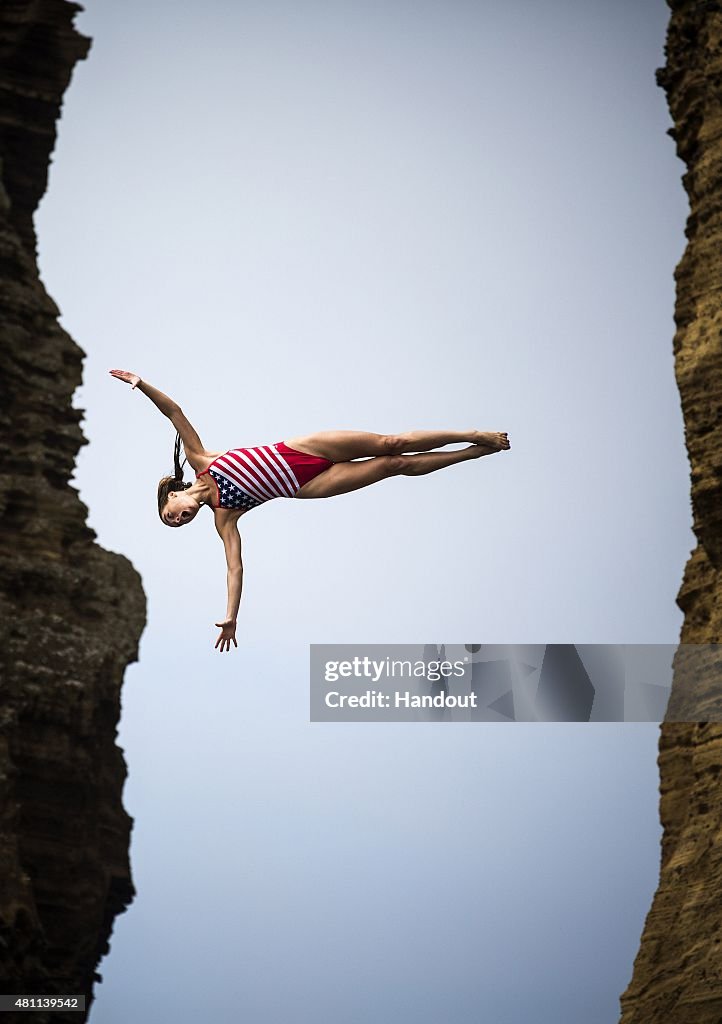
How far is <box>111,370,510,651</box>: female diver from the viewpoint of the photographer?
28.1 feet

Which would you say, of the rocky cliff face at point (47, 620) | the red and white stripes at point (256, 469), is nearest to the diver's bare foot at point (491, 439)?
the red and white stripes at point (256, 469)

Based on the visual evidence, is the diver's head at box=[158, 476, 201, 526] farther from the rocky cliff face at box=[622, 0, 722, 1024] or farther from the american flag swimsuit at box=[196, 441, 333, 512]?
the rocky cliff face at box=[622, 0, 722, 1024]

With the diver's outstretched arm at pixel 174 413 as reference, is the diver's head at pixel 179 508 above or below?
below

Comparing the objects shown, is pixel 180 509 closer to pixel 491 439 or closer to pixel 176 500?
pixel 176 500

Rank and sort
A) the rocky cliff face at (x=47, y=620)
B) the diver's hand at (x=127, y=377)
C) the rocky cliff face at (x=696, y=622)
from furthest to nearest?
the rocky cliff face at (x=47, y=620) < the rocky cliff face at (x=696, y=622) < the diver's hand at (x=127, y=377)

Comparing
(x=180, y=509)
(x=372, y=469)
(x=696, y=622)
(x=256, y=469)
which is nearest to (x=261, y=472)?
(x=256, y=469)

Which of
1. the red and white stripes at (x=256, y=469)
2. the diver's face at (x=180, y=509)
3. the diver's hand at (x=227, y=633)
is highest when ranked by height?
the red and white stripes at (x=256, y=469)

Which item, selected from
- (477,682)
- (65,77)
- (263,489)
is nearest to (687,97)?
(477,682)

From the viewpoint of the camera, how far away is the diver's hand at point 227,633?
27.4 feet

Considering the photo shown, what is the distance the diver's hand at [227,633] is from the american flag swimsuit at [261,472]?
0.80 m

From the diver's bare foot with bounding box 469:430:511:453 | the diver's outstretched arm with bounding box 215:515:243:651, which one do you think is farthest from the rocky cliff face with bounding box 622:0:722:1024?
the diver's outstretched arm with bounding box 215:515:243:651

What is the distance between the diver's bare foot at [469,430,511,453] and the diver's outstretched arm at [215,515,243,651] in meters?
1.64

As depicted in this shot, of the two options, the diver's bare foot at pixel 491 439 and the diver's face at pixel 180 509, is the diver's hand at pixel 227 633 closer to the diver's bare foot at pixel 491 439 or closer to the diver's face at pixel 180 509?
the diver's face at pixel 180 509

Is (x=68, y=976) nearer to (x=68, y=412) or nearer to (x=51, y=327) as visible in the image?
(x=68, y=412)
